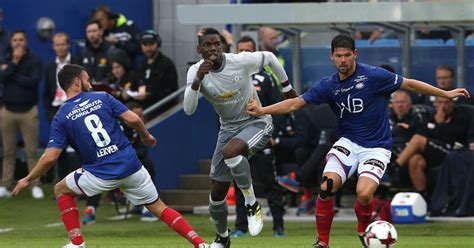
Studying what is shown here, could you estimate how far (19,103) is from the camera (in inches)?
886

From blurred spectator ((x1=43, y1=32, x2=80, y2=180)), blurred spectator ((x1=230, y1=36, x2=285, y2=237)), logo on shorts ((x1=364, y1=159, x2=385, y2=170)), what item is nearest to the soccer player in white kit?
logo on shorts ((x1=364, y1=159, x2=385, y2=170))

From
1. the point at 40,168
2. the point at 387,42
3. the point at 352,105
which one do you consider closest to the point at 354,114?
the point at 352,105

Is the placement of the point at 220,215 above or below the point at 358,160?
below

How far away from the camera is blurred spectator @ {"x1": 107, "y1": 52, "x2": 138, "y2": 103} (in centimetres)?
2148

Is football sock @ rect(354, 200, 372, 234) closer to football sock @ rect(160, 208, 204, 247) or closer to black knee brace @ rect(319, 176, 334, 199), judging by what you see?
black knee brace @ rect(319, 176, 334, 199)

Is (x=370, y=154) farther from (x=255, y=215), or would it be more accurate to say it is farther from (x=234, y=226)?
(x=234, y=226)

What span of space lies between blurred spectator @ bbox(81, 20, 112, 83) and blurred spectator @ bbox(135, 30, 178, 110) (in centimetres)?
58

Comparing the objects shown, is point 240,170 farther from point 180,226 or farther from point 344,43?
point 344,43

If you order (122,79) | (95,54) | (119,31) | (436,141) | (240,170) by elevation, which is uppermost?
(240,170)

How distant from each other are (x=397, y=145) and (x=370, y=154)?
19.5 feet

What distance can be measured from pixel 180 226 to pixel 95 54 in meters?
9.08

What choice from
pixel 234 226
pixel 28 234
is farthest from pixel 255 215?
pixel 28 234

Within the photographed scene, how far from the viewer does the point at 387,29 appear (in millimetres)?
21562

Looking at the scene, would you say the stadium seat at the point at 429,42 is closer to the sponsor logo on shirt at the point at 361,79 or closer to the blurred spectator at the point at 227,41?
the blurred spectator at the point at 227,41
